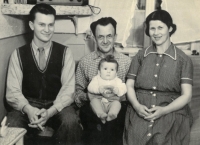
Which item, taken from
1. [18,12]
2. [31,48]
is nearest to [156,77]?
[31,48]

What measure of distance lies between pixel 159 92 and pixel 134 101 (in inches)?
6.7

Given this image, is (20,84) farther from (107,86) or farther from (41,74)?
(107,86)

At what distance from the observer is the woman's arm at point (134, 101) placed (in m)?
1.79

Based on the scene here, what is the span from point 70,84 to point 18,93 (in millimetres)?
349

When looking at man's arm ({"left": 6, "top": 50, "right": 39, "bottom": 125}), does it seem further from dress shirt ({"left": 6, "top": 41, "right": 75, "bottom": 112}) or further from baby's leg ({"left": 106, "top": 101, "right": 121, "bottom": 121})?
baby's leg ({"left": 106, "top": 101, "right": 121, "bottom": 121})

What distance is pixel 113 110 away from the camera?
1818 mm

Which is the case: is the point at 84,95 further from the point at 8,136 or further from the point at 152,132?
the point at 8,136

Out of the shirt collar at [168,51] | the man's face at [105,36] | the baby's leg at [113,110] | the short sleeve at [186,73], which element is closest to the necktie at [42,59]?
the man's face at [105,36]

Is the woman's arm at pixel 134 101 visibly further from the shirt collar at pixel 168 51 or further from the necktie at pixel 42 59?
the necktie at pixel 42 59

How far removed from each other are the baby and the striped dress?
11 centimetres

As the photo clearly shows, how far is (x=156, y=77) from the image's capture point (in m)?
1.88

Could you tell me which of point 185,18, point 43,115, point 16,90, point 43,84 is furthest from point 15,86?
point 185,18

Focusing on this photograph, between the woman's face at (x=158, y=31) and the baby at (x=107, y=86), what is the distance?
29 cm

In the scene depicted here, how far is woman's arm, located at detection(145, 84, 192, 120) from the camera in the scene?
1761 millimetres
